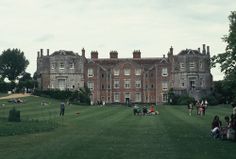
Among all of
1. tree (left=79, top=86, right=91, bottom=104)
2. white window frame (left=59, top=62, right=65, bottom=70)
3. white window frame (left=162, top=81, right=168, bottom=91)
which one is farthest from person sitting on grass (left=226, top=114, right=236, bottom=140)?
white window frame (left=162, top=81, right=168, bottom=91)

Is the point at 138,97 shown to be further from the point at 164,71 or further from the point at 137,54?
the point at 137,54

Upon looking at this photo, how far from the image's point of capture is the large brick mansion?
114000 millimetres

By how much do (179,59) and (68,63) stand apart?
24.0 m

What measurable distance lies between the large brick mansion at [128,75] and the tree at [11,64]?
17.5 metres

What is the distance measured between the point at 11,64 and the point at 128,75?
36.3 meters

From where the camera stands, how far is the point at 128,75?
121 metres

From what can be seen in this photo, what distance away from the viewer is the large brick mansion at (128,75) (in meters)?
114

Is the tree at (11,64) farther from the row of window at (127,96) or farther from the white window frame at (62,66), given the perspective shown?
the row of window at (127,96)

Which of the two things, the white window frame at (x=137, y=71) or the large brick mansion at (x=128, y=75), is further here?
the white window frame at (x=137, y=71)

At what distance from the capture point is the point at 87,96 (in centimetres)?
11075

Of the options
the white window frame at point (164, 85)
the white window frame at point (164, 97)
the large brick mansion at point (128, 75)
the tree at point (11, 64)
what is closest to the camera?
the large brick mansion at point (128, 75)

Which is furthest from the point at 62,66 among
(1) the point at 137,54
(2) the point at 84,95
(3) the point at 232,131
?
(3) the point at 232,131

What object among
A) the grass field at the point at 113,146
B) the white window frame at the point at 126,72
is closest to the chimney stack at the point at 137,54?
the white window frame at the point at 126,72

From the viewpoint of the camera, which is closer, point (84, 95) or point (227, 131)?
point (227, 131)
